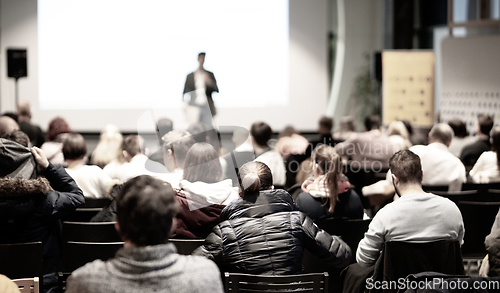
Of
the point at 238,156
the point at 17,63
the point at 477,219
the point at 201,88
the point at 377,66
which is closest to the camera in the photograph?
the point at 477,219

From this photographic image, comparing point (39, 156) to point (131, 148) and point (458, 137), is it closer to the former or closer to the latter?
point (131, 148)

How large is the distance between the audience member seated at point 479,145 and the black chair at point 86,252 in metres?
4.08

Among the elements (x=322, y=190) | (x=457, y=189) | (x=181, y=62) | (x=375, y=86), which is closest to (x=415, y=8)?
(x=375, y=86)

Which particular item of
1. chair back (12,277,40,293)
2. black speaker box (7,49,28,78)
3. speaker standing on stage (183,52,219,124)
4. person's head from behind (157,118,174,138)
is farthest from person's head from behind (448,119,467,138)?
black speaker box (7,49,28,78)

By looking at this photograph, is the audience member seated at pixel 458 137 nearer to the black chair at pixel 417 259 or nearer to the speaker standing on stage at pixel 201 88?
the speaker standing on stage at pixel 201 88

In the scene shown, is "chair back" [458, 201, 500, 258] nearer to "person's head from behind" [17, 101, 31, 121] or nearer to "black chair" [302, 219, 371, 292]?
"black chair" [302, 219, 371, 292]

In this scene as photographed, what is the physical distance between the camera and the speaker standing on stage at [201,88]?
678 centimetres

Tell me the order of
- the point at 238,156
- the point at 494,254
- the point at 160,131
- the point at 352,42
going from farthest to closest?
the point at 352,42 → the point at 160,131 → the point at 238,156 → the point at 494,254

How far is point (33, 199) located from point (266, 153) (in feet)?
8.02

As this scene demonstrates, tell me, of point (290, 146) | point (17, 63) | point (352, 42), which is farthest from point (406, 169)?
point (352, 42)

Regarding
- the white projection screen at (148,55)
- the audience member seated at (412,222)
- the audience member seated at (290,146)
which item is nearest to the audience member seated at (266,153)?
the audience member seated at (290,146)

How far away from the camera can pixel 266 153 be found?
15.4 feet

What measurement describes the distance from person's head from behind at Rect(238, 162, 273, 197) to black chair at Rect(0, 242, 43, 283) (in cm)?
104

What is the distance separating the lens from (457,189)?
4.17 m
